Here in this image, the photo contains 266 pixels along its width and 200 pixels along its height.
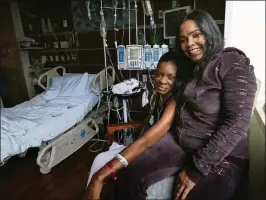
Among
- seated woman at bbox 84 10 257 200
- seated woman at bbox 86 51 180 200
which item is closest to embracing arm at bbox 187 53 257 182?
seated woman at bbox 84 10 257 200

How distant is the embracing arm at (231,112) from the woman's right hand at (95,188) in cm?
36

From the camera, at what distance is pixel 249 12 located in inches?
20.8

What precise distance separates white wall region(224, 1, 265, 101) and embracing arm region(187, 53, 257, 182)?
0.06 meters

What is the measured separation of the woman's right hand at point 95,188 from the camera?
2.58 feet

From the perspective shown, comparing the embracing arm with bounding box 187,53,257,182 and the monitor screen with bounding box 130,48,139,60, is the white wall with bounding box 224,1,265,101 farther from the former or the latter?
the monitor screen with bounding box 130,48,139,60

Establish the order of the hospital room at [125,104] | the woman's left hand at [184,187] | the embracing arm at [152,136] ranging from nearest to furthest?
the hospital room at [125,104]
the woman's left hand at [184,187]
the embracing arm at [152,136]

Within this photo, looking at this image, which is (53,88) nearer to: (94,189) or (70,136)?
(70,136)

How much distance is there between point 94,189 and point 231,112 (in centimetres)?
59

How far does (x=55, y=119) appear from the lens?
68 centimetres

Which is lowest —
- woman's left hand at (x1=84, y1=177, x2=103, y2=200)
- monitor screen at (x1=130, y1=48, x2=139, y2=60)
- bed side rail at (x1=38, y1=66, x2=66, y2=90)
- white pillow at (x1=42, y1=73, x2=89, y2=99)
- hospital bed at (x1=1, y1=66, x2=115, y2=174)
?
woman's left hand at (x1=84, y1=177, x2=103, y2=200)

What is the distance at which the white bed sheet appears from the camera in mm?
557

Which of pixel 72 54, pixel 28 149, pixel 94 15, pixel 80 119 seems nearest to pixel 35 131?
pixel 28 149

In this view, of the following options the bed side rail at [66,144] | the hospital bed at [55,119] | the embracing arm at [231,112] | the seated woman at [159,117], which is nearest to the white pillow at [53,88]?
the hospital bed at [55,119]

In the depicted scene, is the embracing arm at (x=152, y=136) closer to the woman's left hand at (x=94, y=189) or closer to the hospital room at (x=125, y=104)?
the hospital room at (x=125, y=104)
